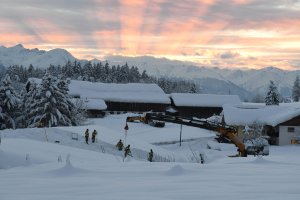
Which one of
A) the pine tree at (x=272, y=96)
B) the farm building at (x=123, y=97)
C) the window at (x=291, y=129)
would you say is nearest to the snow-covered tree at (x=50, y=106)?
the window at (x=291, y=129)

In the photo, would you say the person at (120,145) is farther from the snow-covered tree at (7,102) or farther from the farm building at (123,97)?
the farm building at (123,97)

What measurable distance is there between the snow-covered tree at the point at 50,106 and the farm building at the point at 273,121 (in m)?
18.5

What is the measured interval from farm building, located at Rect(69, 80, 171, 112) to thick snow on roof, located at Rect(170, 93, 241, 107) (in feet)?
7.03

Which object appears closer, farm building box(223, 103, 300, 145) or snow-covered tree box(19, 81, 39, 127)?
farm building box(223, 103, 300, 145)

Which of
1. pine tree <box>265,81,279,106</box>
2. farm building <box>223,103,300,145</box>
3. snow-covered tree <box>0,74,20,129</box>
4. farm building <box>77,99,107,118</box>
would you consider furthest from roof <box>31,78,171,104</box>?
farm building <box>223,103,300,145</box>

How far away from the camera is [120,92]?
79.2m

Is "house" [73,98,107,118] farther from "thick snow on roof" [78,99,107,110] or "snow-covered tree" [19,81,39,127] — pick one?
"snow-covered tree" [19,81,39,127]

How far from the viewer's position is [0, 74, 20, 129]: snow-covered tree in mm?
44062

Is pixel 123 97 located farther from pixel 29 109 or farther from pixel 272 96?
pixel 29 109

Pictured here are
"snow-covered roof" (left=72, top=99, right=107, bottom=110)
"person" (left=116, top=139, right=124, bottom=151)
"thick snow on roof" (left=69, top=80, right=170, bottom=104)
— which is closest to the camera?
"person" (left=116, top=139, right=124, bottom=151)

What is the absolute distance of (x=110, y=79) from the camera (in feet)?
448

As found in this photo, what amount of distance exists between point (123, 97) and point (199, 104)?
14304mm

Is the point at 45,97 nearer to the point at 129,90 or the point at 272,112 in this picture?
the point at 272,112

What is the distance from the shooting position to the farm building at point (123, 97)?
76.8 m
